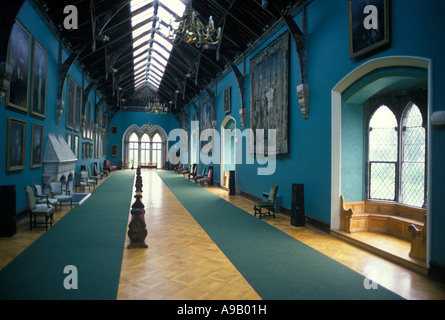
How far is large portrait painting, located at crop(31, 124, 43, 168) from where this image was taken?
7.42 m

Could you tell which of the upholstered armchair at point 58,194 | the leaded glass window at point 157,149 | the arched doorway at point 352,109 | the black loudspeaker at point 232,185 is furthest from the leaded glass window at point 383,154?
the leaded glass window at point 157,149

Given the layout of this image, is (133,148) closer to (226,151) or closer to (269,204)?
(226,151)

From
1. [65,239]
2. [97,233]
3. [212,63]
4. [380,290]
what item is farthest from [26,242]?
[212,63]

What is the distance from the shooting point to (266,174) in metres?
9.14

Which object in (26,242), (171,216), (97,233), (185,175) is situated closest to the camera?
(26,242)

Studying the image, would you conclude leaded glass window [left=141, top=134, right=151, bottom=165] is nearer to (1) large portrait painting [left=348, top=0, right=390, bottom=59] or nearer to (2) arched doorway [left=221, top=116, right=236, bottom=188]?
(2) arched doorway [left=221, top=116, right=236, bottom=188]

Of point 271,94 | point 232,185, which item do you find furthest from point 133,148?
point 271,94

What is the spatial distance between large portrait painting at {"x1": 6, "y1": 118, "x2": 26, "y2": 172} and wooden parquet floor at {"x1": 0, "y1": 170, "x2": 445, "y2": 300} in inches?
51.2

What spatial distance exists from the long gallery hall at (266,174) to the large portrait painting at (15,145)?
0.14ft

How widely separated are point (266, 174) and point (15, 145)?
6537 millimetres

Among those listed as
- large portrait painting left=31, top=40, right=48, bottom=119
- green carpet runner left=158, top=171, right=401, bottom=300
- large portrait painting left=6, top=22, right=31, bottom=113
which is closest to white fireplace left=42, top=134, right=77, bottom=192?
large portrait painting left=31, top=40, right=48, bottom=119

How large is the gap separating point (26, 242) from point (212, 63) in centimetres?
1077

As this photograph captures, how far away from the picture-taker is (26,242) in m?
5.14
